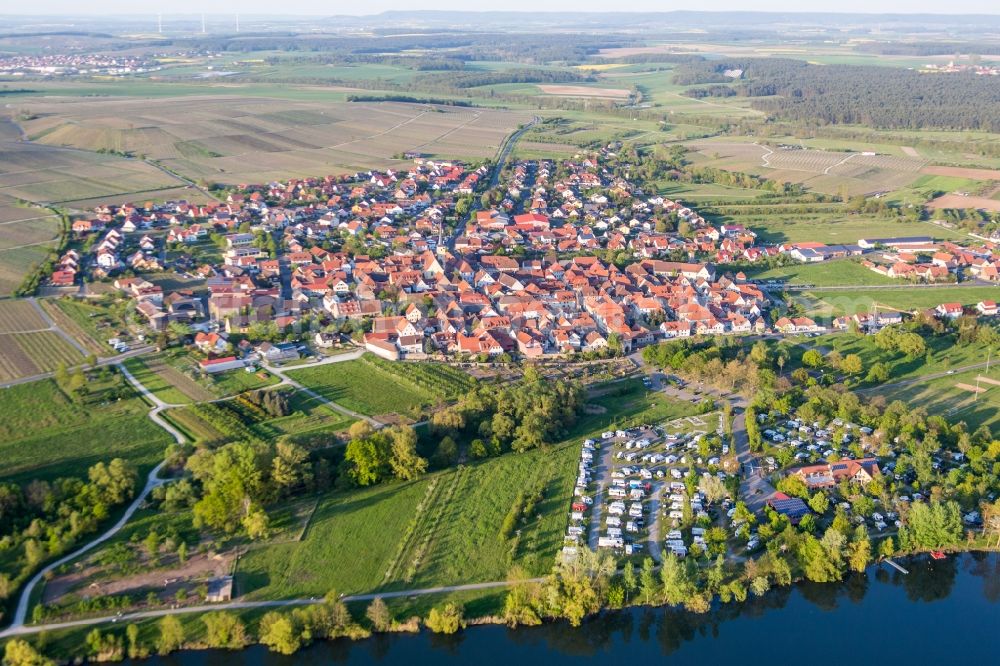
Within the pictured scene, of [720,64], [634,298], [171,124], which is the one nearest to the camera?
[634,298]

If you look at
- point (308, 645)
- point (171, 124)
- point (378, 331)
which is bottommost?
point (308, 645)

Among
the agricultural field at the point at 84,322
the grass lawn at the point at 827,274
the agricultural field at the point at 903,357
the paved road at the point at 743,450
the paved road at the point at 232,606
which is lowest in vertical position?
the paved road at the point at 232,606

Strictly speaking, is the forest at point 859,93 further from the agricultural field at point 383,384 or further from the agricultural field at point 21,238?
the agricultural field at point 21,238

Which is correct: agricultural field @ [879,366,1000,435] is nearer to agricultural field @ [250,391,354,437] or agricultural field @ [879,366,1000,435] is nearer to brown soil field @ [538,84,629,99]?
agricultural field @ [250,391,354,437]

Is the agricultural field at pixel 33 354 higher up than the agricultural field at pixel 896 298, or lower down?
lower down

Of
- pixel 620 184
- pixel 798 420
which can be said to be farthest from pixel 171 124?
pixel 798 420

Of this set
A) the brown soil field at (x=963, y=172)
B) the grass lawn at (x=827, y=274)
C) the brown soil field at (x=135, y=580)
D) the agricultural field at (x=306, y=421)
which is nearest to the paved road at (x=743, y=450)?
the agricultural field at (x=306, y=421)

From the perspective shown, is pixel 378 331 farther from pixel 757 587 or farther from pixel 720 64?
pixel 720 64
